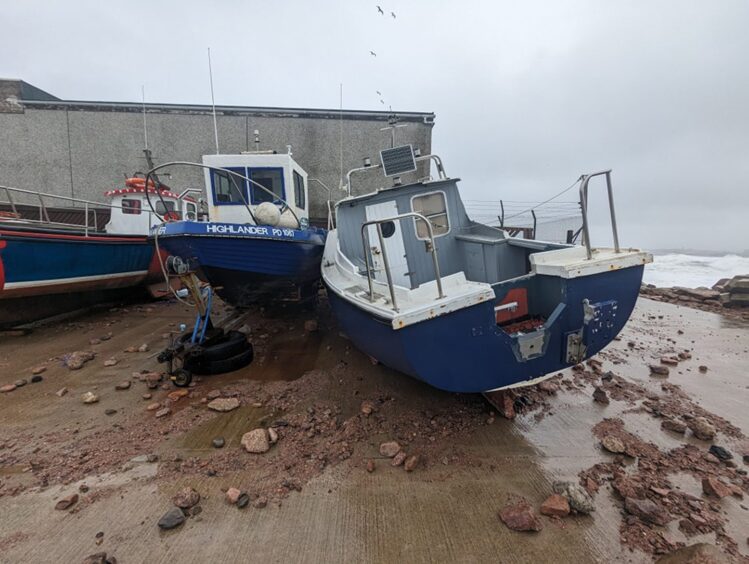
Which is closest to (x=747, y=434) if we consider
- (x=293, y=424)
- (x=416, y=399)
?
(x=416, y=399)

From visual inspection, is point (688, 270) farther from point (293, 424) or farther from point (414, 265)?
point (293, 424)

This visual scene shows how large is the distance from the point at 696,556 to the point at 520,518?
723mm

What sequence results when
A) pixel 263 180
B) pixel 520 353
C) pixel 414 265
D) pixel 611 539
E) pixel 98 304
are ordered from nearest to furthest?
pixel 611 539 < pixel 520 353 < pixel 414 265 < pixel 263 180 < pixel 98 304

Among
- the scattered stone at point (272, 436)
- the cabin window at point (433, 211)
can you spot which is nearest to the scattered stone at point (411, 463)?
the scattered stone at point (272, 436)

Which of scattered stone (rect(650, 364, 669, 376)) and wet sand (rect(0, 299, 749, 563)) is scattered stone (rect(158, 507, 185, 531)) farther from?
scattered stone (rect(650, 364, 669, 376))

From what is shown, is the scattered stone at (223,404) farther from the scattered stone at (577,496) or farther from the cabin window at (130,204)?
the cabin window at (130,204)

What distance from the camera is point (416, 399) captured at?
124 inches

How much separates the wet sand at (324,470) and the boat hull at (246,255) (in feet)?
3.88

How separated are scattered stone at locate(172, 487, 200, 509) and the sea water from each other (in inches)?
672

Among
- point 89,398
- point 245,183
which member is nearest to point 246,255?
point 245,183

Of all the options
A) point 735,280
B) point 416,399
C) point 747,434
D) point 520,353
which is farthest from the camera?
point 735,280

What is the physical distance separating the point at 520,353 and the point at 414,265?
2281mm

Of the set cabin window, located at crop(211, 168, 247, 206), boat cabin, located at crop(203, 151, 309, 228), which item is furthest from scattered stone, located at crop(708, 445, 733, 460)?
cabin window, located at crop(211, 168, 247, 206)

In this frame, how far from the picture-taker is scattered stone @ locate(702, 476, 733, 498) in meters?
2.00
